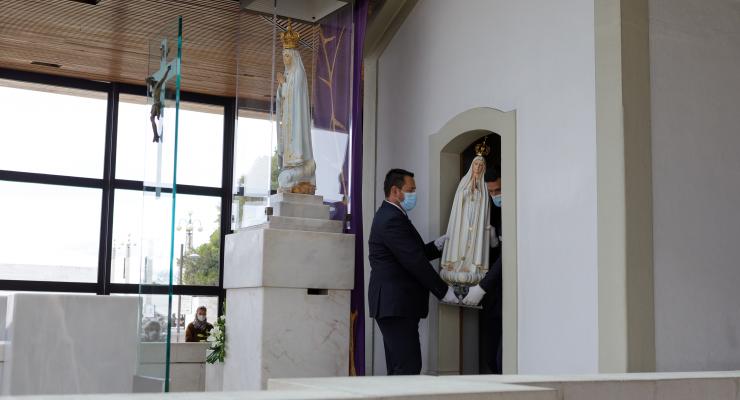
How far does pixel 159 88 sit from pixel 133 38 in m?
3.54

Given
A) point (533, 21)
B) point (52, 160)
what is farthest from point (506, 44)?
point (52, 160)

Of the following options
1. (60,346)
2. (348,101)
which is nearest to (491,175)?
(348,101)

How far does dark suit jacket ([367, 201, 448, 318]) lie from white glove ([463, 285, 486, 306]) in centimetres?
19

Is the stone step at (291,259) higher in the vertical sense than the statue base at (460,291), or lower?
higher

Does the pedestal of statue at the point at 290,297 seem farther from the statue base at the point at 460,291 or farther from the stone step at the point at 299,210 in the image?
the statue base at the point at 460,291

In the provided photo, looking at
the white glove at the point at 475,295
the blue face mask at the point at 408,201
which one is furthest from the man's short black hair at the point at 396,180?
the white glove at the point at 475,295

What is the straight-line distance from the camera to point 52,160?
10680 mm

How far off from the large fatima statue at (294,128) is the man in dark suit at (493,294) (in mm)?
1414

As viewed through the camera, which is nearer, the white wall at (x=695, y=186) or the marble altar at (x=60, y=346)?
the marble altar at (x=60, y=346)

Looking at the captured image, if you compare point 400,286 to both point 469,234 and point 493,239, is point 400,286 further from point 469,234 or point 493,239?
point 493,239

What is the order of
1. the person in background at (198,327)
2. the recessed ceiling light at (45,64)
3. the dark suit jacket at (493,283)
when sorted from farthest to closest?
the person in background at (198,327)
the recessed ceiling light at (45,64)
the dark suit jacket at (493,283)

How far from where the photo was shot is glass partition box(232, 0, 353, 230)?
6844mm

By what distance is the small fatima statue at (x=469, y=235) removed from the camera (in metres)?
6.33

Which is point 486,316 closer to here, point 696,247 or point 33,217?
point 696,247
